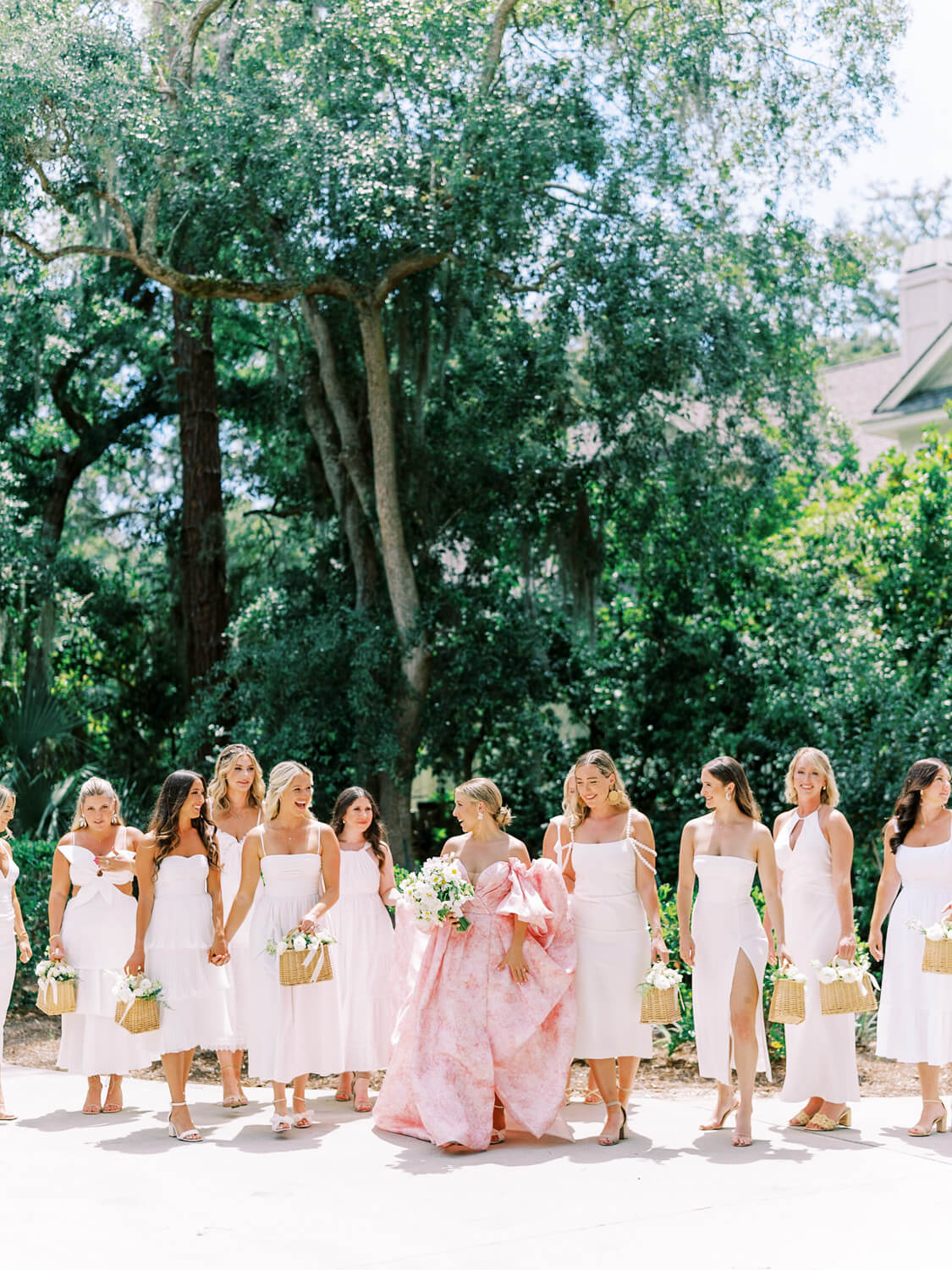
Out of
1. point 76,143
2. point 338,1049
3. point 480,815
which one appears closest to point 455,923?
point 480,815

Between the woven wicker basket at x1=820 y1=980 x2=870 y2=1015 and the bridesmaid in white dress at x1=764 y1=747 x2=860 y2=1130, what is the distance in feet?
0.51

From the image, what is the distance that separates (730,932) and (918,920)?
3.39 feet

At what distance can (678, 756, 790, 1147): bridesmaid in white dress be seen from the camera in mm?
6750

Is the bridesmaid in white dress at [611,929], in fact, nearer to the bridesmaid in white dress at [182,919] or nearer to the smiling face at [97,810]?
the bridesmaid in white dress at [182,919]

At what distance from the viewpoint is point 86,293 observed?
17.2 metres

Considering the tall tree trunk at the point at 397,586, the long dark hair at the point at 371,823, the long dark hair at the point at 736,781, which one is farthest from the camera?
the tall tree trunk at the point at 397,586

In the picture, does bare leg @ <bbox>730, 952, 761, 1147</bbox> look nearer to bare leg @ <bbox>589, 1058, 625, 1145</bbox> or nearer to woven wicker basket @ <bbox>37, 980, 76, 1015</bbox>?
bare leg @ <bbox>589, 1058, 625, 1145</bbox>

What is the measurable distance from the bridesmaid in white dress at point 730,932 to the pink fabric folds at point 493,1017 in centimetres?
66

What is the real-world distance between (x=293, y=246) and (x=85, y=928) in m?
7.30

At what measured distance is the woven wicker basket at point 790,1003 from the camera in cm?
668

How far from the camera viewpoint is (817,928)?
7.00 m

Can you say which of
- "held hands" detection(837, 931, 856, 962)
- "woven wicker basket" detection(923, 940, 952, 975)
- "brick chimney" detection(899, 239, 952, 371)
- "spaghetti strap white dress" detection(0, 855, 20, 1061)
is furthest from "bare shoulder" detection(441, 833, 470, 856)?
"brick chimney" detection(899, 239, 952, 371)

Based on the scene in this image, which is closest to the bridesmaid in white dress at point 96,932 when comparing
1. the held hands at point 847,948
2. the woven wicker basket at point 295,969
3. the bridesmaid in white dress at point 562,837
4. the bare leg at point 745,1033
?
the woven wicker basket at point 295,969

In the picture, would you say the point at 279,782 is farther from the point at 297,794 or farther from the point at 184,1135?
the point at 184,1135
